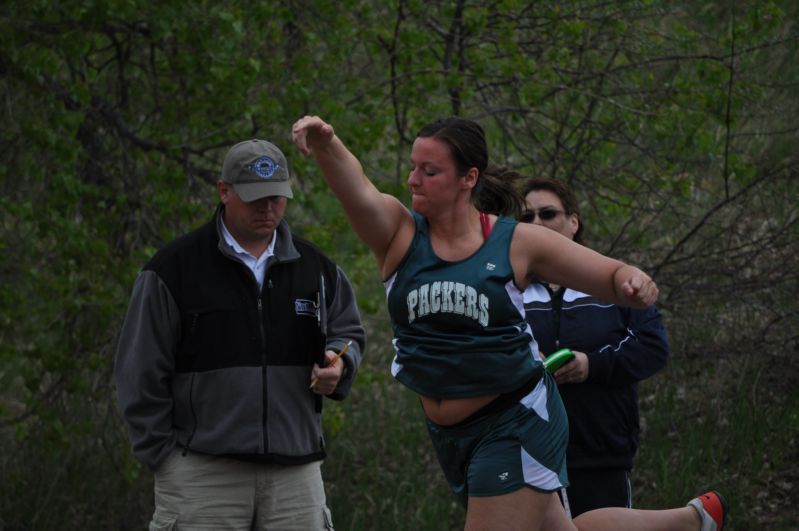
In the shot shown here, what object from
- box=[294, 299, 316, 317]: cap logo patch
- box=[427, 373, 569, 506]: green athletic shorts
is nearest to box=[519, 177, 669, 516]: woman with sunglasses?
box=[427, 373, 569, 506]: green athletic shorts

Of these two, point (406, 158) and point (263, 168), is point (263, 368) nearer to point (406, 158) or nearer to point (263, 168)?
point (263, 168)

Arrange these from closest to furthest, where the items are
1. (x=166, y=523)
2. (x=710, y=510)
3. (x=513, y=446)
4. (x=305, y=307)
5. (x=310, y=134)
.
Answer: (x=310, y=134)
(x=513, y=446)
(x=166, y=523)
(x=305, y=307)
(x=710, y=510)

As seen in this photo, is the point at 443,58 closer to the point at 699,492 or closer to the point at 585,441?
the point at 699,492

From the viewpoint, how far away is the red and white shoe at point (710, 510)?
4957mm

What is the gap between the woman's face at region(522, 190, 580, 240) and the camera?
479 centimetres

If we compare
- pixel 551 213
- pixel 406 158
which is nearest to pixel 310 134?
pixel 551 213

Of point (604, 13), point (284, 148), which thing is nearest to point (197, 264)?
point (284, 148)

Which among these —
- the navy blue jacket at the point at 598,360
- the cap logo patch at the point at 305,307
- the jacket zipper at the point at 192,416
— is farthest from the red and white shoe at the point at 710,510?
the jacket zipper at the point at 192,416

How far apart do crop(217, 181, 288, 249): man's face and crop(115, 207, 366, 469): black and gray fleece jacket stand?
0.08 m

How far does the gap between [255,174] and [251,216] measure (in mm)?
157

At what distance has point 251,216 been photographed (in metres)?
4.43

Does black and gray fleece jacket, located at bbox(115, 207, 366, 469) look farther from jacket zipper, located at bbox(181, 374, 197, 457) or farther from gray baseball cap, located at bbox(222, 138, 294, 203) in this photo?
gray baseball cap, located at bbox(222, 138, 294, 203)

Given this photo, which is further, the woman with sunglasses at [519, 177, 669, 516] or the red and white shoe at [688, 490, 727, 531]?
the red and white shoe at [688, 490, 727, 531]

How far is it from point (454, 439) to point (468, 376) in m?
0.28
